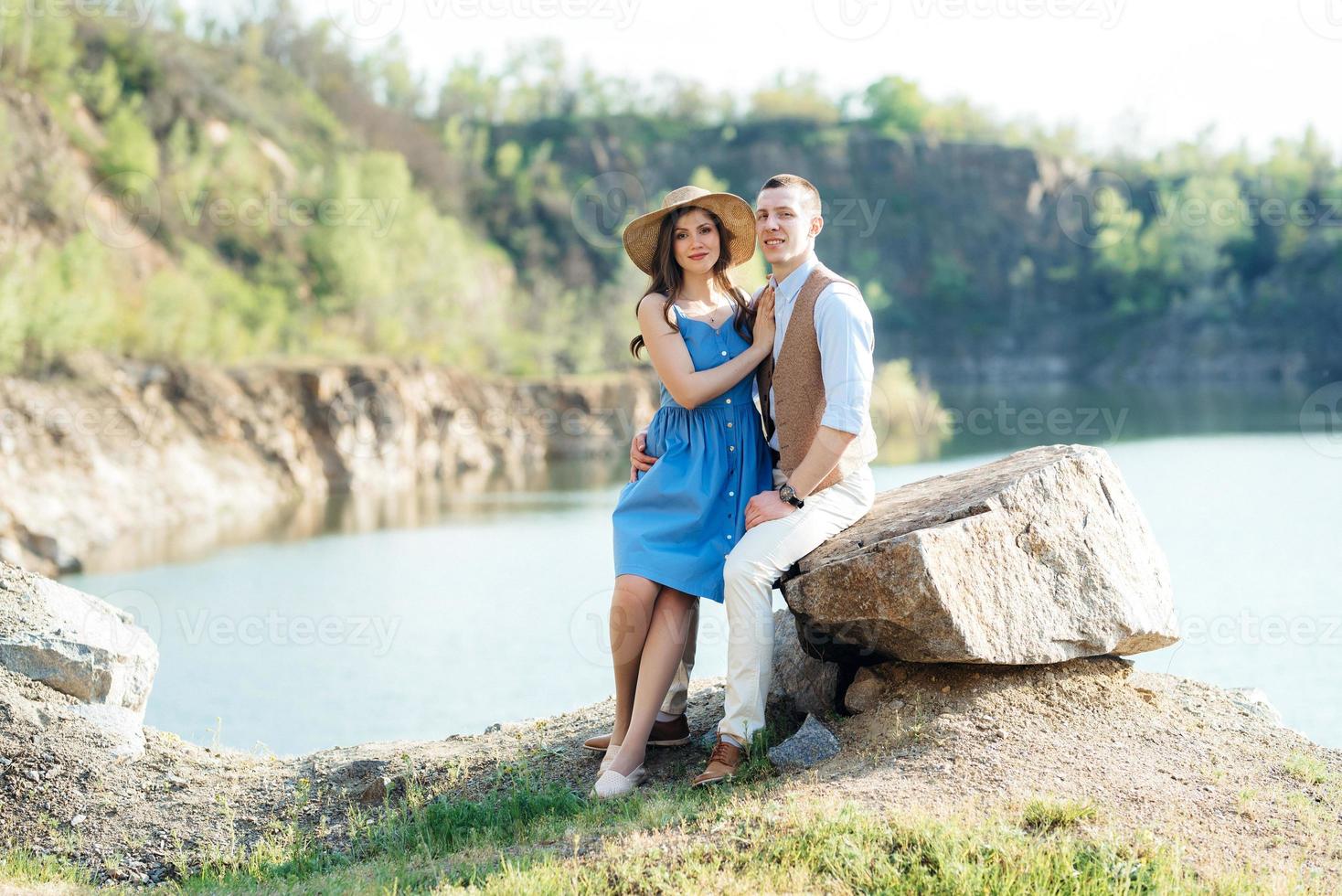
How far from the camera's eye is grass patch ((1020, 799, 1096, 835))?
441 centimetres

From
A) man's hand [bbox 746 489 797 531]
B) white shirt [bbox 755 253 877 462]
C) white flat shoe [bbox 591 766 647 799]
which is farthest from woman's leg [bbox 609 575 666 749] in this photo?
white shirt [bbox 755 253 877 462]

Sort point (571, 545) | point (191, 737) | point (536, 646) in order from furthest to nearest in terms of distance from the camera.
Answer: point (571, 545), point (536, 646), point (191, 737)

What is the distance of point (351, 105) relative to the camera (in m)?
62.2

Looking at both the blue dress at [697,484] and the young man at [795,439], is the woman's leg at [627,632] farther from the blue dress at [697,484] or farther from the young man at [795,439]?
the young man at [795,439]

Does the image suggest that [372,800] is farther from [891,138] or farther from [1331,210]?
[891,138]

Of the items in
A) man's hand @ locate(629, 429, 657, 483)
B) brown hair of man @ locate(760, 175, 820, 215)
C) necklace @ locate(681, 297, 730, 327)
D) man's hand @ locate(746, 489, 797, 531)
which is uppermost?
brown hair of man @ locate(760, 175, 820, 215)

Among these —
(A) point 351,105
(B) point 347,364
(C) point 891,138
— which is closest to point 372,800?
(B) point 347,364

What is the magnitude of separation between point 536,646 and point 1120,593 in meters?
9.11

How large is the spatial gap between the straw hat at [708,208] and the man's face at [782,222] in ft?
0.37

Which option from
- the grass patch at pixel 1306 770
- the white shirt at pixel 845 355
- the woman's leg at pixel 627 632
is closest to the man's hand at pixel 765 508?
the white shirt at pixel 845 355

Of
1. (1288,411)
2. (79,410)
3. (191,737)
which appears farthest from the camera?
(1288,411)

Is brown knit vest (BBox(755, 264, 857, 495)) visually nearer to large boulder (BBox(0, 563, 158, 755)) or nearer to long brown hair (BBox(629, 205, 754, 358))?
long brown hair (BBox(629, 205, 754, 358))

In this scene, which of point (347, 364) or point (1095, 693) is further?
point (347, 364)

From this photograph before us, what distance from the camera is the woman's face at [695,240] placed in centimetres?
563
